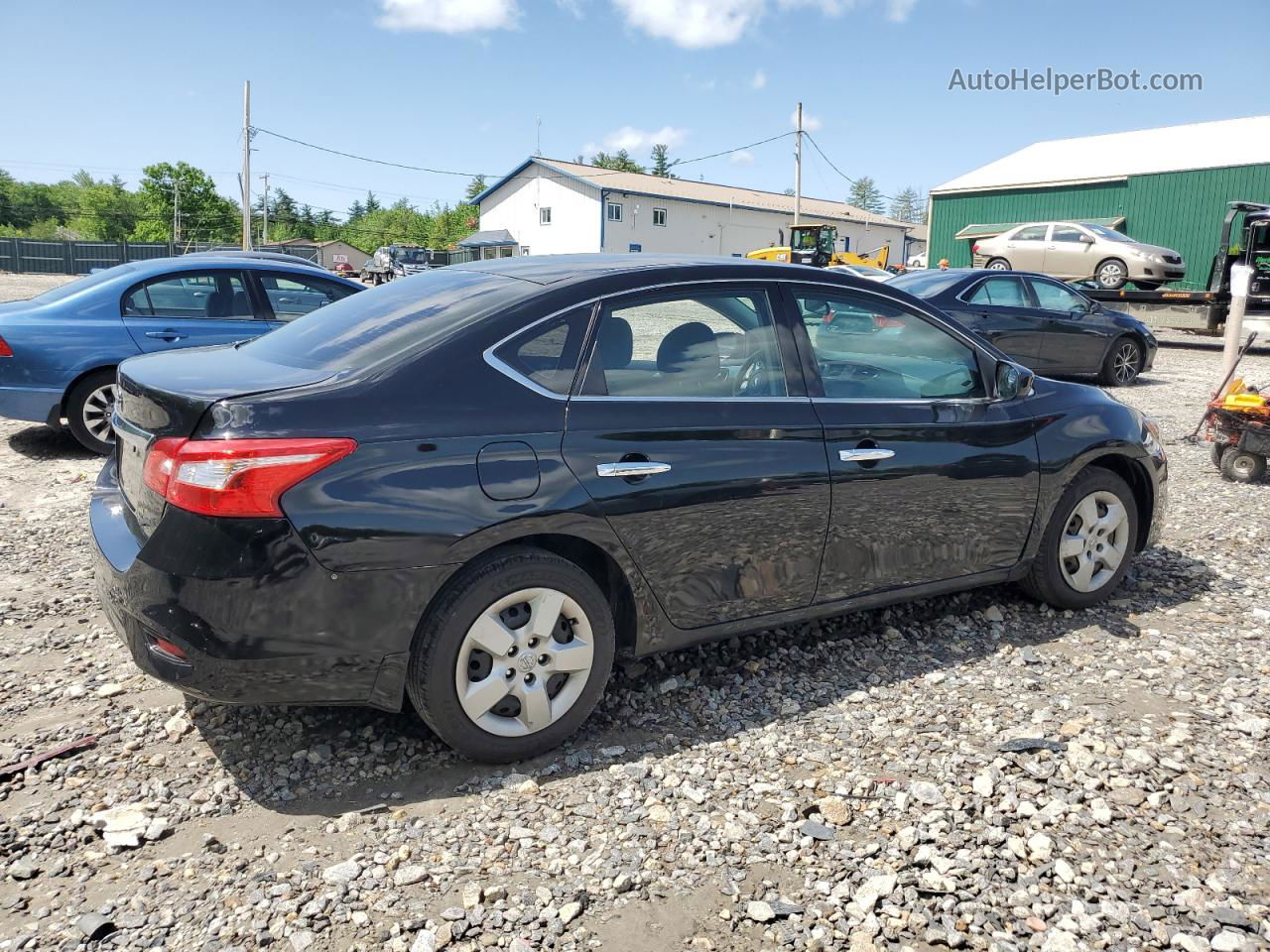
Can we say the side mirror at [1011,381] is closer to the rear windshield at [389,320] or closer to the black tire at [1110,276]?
the rear windshield at [389,320]

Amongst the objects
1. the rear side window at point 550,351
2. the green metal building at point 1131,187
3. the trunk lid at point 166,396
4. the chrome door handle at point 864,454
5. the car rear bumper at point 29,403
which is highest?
the green metal building at point 1131,187

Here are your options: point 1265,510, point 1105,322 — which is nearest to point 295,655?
point 1265,510

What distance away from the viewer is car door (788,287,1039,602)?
12.5 ft

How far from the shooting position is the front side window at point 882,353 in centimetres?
389

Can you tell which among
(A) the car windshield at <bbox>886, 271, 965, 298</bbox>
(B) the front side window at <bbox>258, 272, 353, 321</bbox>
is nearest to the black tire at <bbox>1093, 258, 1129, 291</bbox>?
(A) the car windshield at <bbox>886, 271, 965, 298</bbox>

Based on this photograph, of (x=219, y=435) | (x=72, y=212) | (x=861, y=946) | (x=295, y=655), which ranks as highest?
(x=72, y=212)

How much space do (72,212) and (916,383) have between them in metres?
141

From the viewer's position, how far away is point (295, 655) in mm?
2824

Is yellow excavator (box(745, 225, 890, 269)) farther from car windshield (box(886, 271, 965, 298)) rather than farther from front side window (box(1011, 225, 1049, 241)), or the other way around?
car windshield (box(886, 271, 965, 298))

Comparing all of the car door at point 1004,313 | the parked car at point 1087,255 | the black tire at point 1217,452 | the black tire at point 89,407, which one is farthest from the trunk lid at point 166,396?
the parked car at point 1087,255

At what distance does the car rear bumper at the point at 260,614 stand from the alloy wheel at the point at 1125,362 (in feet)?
42.4

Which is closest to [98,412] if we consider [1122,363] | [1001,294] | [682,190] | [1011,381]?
[1011,381]

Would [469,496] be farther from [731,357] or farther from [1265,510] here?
[1265,510]

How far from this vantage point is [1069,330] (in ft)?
42.2
